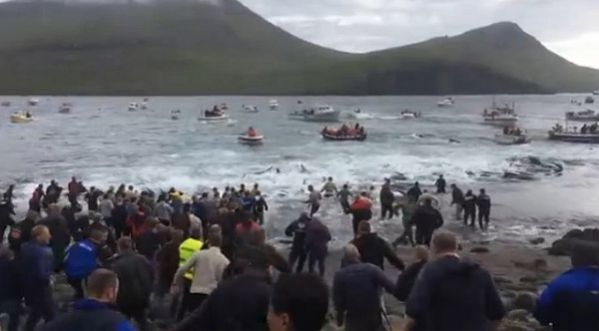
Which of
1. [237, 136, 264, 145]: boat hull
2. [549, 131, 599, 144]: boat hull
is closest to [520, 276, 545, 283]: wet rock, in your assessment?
[237, 136, 264, 145]: boat hull

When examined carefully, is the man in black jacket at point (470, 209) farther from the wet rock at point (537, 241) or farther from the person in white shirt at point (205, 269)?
the person in white shirt at point (205, 269)

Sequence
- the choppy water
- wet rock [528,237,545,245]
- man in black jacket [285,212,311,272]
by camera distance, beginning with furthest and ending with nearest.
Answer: the choppy water < wet rock [528,237,545,245] < man in black jacket [285,212,311,272]

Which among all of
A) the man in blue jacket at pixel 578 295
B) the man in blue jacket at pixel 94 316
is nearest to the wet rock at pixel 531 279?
the man in blue jacket at pixel 578 295

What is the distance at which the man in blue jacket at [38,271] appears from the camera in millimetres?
10406

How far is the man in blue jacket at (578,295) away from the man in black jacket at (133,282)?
197 inches

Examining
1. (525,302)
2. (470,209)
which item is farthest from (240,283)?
(470,209)

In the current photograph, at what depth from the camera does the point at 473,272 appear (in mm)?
6520

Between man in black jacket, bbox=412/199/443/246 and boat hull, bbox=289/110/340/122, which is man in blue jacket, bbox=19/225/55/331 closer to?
man in black jacket, bbox=412/199/443/246

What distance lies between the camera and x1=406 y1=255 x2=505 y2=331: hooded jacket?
6426 mm

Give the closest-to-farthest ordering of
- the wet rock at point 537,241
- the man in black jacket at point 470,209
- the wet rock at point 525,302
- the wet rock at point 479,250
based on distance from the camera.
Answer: the wet rock at point 525,302
the wet rock at point 479,250
the wet rock at point 537,241
the man in black jacket at point 470,209

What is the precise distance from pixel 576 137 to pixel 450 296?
76.1m

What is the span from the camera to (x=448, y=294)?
646 centimetres

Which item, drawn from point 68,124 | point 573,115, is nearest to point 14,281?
point 68,124

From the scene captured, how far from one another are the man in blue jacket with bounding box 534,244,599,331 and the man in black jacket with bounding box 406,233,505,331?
0.50 metres
